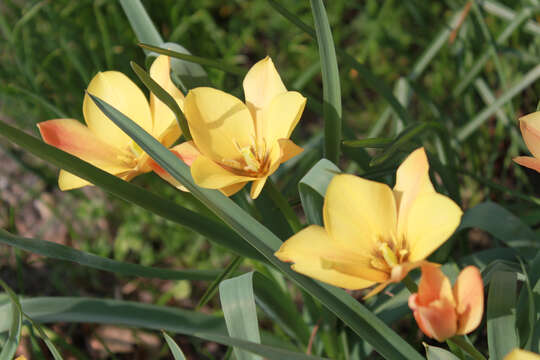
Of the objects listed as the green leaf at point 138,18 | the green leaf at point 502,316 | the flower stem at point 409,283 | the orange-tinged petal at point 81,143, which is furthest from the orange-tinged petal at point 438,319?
the green leaf at point 138,18

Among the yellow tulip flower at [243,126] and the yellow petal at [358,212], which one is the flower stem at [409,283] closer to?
the yellow petal at [358,212]

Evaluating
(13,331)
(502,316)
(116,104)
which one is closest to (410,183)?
(502,316)

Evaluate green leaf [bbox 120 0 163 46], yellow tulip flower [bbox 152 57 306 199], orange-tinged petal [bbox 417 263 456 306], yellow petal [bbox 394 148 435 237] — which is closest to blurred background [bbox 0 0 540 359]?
green leaf [bbox 120 0 163 46]

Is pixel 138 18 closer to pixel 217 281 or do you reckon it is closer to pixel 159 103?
pixel 159 103

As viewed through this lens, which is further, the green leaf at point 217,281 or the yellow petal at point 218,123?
the green leaf at point 217,281

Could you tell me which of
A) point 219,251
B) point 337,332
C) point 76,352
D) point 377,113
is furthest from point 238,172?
point 377,113

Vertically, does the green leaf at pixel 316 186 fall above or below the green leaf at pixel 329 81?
below
